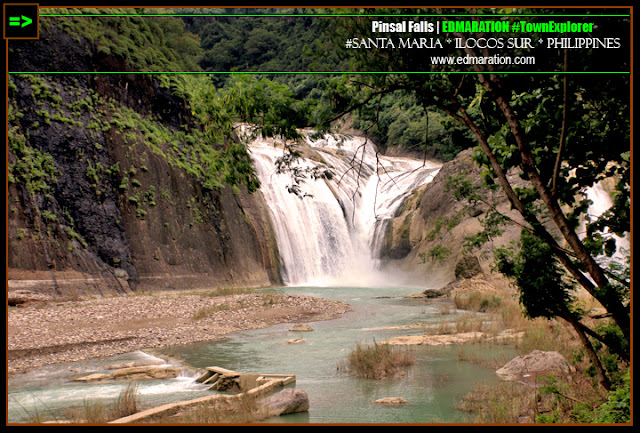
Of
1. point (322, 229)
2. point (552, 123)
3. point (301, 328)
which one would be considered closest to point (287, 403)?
point (552, 123)

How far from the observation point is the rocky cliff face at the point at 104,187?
22.7 metres

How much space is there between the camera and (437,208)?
3925 cm

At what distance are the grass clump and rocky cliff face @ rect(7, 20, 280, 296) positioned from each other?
15.0 m

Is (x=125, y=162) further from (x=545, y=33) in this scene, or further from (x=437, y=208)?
(x=545, y=33)

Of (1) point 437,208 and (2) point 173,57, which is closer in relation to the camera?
(2) point 173,57

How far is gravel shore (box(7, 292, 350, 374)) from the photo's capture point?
12531mm

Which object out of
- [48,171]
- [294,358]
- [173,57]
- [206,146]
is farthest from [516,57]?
[173,57]

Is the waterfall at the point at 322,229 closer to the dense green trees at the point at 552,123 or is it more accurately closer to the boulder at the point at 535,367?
the boulder at the point at 535,367

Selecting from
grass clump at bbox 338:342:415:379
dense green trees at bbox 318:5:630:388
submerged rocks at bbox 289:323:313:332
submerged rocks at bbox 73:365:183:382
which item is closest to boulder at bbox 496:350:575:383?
grass clump at bbox 338:342:415:379

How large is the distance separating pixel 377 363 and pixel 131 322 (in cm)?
888

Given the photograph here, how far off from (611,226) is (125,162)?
25.9 metres

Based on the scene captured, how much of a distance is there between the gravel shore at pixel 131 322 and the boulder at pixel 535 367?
807 centimetres

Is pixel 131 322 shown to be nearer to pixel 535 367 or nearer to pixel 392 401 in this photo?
pixel 392 401

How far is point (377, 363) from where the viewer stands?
1018 cm
